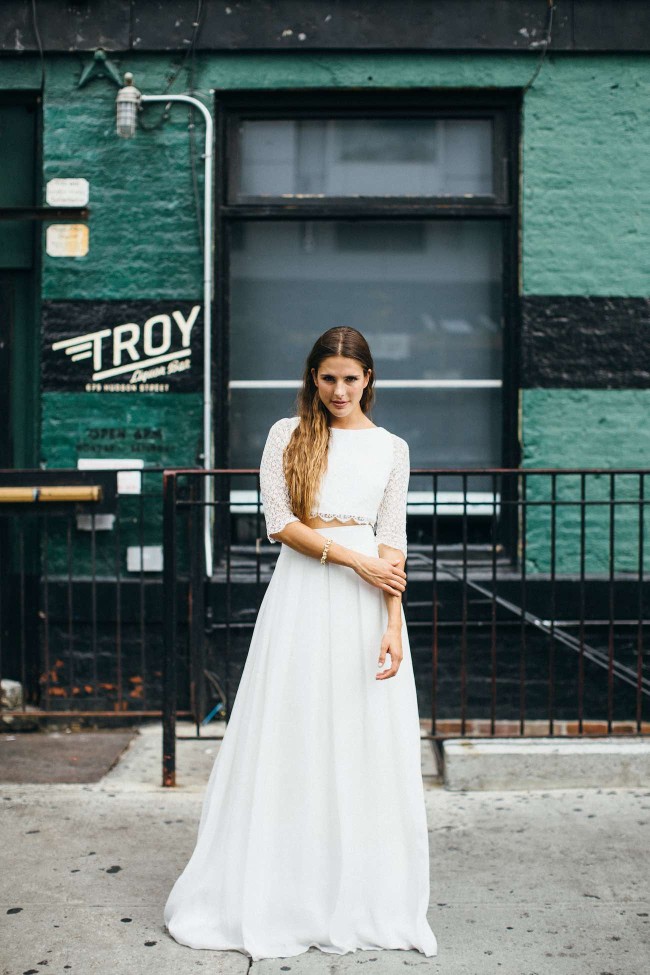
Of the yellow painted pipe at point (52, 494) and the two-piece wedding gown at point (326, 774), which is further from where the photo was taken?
the yellow painted pipe at point (52, 494)

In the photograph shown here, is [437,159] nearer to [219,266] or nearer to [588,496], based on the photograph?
[219,266]

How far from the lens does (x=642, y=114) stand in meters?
6.79

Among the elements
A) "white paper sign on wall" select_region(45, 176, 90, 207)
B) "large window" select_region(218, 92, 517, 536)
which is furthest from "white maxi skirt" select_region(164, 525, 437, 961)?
"white paper sign on wall" select_region(45, 176, 90, 207)

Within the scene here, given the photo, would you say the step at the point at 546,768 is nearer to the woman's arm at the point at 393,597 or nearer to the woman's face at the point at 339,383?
the woman's arm at the point at 393,597

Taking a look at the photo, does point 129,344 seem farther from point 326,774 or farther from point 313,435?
point 326,774

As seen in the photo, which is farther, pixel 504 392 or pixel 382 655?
pixel 504 392

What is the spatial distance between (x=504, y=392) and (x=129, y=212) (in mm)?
2647

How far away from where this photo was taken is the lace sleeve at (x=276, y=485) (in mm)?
3662

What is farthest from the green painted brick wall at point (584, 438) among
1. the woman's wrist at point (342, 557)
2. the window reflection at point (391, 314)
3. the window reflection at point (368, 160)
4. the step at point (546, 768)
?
the woman's wrist at point (342, 557)

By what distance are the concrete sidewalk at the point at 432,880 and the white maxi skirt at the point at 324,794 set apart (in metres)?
0.10

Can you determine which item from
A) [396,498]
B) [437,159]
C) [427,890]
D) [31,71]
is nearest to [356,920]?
[427,890]

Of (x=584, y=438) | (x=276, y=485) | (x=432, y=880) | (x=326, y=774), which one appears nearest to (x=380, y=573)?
(x=276, y=485)

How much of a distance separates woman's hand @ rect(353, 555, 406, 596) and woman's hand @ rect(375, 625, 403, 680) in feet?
0.48

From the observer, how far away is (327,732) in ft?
12.0
